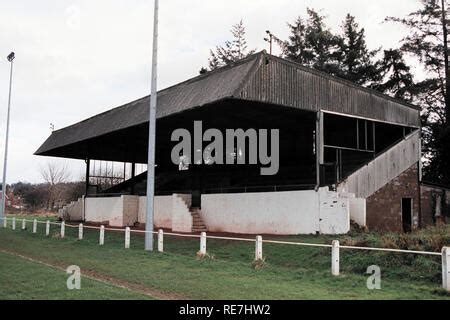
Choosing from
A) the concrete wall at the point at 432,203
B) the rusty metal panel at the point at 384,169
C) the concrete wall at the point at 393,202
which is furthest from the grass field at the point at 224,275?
the concrete wall at the point at 432,203

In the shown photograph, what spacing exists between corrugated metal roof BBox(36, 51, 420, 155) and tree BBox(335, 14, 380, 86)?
61.6 ft

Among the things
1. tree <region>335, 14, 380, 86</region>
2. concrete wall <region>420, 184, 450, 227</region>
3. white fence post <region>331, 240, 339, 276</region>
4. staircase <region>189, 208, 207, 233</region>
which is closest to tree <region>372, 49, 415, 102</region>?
tree <region>335, 14, 380, 86</region>

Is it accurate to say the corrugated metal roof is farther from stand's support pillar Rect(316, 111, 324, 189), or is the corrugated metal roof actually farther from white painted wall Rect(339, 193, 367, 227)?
white painted wall Rect(339, 193, 367, 227)

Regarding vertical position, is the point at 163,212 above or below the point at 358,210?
below

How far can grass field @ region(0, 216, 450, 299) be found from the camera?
9914mm

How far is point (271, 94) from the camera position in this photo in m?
21.3

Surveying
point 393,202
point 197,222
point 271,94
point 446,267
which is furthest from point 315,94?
point 446,267

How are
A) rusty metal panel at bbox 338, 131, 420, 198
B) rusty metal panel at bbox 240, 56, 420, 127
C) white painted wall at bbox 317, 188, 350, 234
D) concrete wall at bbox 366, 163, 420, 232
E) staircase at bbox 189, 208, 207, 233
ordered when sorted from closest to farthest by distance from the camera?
1. rusty metal panel at bbox 240, 56, 420, 127
2. white painted wall at bbox 317, 188, 350, 234
3. rusty metal panel at bbox 338, 131, 420, 198
4. concrete wall at bbox 366, 163, 420, 232
5. staircase at bbox 189, 208, 207, 233

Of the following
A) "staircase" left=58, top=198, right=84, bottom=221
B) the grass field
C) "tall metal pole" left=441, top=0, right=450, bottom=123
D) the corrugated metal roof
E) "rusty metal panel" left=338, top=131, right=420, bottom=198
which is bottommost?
the grass field

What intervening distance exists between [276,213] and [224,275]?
11878 mm

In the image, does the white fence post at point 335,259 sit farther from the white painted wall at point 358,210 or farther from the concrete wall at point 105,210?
the concrete wall at point 105,210

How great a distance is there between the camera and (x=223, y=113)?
26.2 m

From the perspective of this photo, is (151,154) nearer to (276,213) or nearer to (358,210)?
(276,213)
